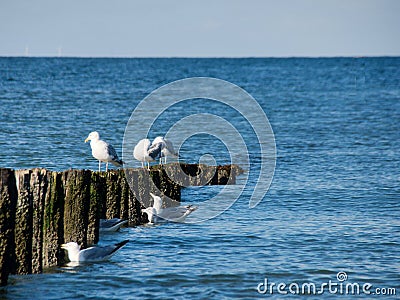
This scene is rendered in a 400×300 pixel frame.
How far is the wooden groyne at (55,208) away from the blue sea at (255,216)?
11.7 inches

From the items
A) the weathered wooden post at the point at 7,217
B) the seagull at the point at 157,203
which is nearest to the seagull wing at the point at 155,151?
the seagull at the point at 157,203

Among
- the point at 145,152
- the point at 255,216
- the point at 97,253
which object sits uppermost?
the point at 145,152

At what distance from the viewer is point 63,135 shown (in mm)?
25812

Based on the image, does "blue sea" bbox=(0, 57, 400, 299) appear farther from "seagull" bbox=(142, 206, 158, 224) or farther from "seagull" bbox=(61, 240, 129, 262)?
"seagull" bbox=(142, 206, 158, 224)

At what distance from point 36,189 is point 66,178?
1.02 meters

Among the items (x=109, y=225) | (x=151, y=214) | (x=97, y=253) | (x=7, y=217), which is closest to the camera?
(x=7, y=217)

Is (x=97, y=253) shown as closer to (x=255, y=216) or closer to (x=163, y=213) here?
(x=163, y=213)

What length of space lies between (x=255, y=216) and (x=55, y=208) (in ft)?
17.1

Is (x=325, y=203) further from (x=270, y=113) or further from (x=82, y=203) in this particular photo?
(x=270, y=113)

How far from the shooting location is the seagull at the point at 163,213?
44.6 ft

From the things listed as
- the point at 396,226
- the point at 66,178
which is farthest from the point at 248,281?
the point at 396,226

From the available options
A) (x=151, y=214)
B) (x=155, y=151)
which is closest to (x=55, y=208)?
(x=151, y=214)

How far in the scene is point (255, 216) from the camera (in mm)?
14250

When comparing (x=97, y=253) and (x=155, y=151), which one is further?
(x=155, y=151)
